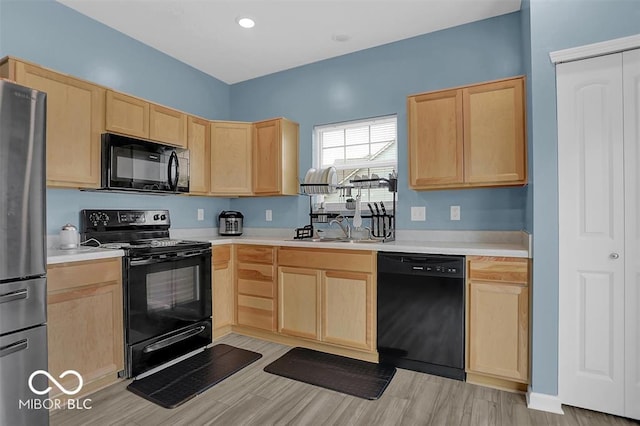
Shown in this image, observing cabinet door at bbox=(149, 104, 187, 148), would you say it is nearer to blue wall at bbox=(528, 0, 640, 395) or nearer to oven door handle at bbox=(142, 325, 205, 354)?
oven door handle at bbox=(142, 325, 205, 354)

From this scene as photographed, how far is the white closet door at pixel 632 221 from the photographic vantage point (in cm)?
188


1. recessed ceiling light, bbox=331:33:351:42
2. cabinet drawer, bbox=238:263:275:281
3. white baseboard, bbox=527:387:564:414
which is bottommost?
white baseboard, bbox=527:387:564:414

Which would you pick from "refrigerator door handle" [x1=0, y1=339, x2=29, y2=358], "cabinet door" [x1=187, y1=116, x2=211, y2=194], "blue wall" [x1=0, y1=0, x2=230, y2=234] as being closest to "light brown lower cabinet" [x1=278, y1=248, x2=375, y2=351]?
"cabinet door" [x1=187, y1=116, x2=211, y2=194]

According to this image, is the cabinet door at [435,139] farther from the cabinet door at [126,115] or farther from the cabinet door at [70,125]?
the cabinet door at [70,125]

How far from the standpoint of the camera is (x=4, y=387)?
161 centimetres

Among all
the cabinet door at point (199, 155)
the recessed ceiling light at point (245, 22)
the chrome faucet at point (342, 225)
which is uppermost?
the recessed ceiling light at point (245, 22)

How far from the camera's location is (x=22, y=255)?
1.67 meters

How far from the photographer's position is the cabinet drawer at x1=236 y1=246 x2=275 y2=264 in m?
3.15

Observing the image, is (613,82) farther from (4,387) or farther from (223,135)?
(4,387)

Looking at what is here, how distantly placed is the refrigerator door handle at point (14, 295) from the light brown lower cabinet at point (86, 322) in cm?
39

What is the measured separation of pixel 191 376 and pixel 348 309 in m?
1.26

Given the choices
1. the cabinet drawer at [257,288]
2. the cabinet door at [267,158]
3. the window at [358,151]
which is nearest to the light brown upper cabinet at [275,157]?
the cabinet door at [267,158]

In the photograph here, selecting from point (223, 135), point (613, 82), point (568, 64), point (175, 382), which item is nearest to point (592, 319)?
point (613, 82)

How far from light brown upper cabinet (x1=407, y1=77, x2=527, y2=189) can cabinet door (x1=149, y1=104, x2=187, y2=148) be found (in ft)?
6.98
